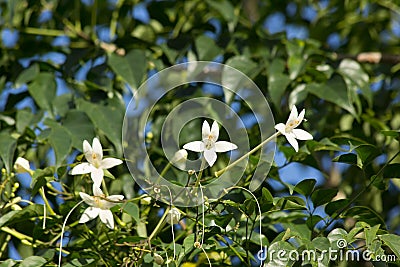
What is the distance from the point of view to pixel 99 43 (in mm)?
1467

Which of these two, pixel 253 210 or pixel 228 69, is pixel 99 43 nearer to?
pixel 228 69

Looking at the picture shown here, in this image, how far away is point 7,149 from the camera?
3.61 ft

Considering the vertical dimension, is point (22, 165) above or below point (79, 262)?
above

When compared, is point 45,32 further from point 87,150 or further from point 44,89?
point 87,150

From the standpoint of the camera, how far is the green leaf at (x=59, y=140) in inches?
42.2

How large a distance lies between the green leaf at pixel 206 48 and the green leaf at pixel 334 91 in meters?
0.20

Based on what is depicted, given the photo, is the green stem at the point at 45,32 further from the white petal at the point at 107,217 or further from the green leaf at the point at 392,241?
the green leaf at the point at 392,241

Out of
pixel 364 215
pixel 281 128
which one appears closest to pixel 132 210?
pixel 281 128

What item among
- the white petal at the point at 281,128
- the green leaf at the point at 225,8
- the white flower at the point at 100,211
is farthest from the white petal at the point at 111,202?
the green leaf at the point at 225,8

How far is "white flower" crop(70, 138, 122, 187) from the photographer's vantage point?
88 cm

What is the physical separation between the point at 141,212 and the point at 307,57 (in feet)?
1.77

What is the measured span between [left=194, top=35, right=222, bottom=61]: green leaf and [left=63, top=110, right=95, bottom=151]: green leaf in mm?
291

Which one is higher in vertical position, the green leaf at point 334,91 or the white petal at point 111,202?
the green leaf at point 334,91

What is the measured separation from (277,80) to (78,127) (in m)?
0.39
